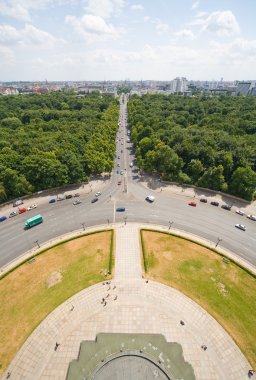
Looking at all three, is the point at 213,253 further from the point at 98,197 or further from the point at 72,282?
the point at 98,197

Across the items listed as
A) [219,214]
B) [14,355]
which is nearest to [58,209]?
[14,355]

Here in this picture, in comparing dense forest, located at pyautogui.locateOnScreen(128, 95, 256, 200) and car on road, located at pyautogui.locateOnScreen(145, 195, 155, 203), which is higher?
dense forest, located at pyautogui.locateOnScreen(128, 95, 256, 200)

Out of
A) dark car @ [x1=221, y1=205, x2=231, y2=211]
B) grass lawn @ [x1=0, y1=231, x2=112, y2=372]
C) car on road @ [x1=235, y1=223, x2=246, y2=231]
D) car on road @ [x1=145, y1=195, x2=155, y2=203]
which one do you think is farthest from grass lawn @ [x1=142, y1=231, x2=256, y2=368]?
dark car @ [x1=221, y1=205, x2=231, y2=211]

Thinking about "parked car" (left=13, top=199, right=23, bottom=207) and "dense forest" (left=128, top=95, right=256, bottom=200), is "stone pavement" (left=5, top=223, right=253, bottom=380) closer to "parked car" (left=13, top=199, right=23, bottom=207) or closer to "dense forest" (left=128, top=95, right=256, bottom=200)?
"parked car" (left=13, top=199, right=23, bottom=207)

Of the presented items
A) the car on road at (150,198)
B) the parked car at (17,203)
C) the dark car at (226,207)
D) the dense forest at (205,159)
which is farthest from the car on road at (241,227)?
the parked car at (17,203)

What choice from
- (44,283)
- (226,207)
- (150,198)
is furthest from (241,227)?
(44,283)

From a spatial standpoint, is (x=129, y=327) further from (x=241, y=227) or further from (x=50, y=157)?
(x=50, y=157)
